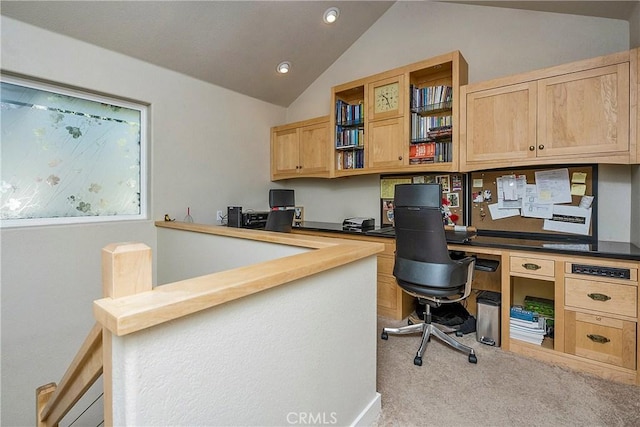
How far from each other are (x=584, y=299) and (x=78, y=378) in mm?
2600

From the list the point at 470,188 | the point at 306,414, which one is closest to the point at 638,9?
the point at 470,188

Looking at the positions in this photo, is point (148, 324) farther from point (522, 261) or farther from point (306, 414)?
point (522, 261)

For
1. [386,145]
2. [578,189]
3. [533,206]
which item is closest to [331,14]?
[386,145]

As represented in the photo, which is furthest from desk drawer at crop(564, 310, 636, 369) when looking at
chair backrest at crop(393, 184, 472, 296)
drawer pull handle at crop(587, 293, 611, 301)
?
chair backrest at crop(393, 184, 472, 296)

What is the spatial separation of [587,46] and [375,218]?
2254 mm

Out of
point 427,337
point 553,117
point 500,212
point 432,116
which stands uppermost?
point 432,116

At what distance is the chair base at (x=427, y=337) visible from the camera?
6.81 feet

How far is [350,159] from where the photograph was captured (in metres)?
3.38

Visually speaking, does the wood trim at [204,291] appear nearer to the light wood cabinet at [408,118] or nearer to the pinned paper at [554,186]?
the light wood cabinet at [408,118]

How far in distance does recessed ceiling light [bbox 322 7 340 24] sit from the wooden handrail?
320cm

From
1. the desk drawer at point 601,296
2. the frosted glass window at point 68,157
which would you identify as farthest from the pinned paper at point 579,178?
the frosted glass window at point 68,157

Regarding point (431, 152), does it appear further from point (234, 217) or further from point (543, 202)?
point (234, 217)

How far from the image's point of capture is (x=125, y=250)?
68 centimetres

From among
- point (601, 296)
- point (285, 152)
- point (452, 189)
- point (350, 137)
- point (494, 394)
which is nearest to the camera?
point (494, 394)
